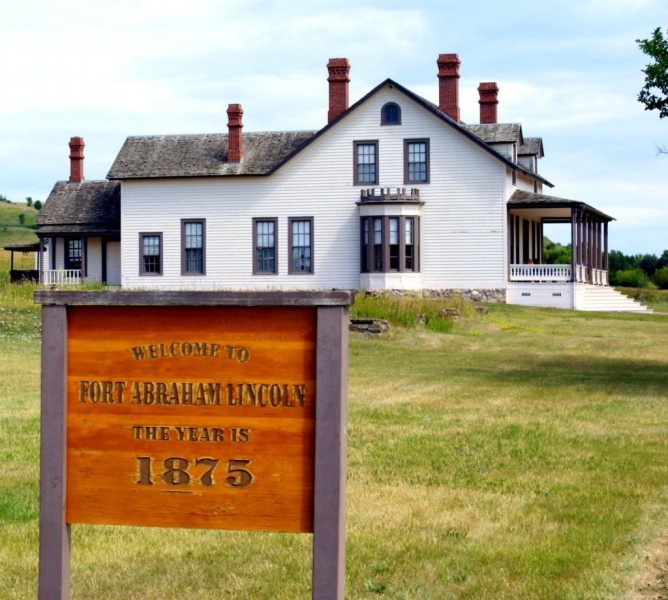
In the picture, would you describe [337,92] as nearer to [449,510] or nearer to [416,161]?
[416,161]

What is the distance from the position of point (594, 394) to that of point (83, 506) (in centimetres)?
1248

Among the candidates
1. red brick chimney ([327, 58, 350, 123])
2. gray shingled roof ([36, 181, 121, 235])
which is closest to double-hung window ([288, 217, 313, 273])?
red brick chimney ([327, 58, 350, 123])

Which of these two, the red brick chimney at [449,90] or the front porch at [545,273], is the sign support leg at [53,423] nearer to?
the front porch at [545,273]

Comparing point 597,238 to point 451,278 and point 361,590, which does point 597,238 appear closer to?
point 451,278

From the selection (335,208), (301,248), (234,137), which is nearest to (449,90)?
(335,208)

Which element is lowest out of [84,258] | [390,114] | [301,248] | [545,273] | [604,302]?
[604,302]

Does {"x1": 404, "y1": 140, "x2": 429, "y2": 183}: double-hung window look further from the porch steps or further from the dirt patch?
the dirt patch

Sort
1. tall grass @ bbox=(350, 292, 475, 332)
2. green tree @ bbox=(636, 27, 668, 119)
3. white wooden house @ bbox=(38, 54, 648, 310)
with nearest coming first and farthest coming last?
green tree @ bbox=(636, 27, 668, 119) < tall grass @ bbox=(350, 292, 475, 332) < white wooden house @ bbox=(38, 54, 648, 310)

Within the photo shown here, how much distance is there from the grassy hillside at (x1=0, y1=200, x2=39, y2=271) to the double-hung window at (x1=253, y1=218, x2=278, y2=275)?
4301 cm

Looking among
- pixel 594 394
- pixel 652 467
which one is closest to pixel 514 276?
pixel 594 394

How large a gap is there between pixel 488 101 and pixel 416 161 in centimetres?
574

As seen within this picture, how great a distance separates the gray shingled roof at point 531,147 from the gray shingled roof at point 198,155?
9388 mm

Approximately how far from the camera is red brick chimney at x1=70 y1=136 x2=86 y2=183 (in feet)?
182

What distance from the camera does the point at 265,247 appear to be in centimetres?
4912
